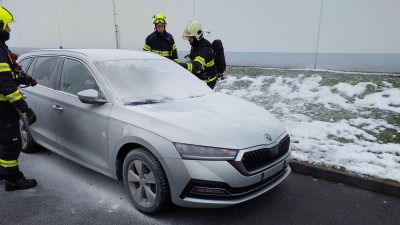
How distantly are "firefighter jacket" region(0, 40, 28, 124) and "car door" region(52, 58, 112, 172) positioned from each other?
0.47 meters

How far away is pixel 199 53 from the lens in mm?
4938

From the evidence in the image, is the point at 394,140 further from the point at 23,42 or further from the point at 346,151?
the point at 23,42

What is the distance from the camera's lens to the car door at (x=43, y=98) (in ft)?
12.9

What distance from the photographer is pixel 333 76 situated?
23.6ft

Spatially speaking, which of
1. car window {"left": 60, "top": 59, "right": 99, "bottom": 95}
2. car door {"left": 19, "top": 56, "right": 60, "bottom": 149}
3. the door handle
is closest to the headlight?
car window {"left": 60, "top": 59, "right": 99, "bottom": 95}

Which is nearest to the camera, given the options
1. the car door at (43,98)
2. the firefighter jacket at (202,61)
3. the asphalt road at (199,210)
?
the asphalt road at (199,210)

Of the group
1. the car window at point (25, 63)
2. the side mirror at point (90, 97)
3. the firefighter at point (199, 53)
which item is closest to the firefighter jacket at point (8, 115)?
the side mirror at point (90, 97)

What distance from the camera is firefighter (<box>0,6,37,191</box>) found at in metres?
3.15

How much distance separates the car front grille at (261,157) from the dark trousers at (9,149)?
261 cm

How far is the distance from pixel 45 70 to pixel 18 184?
5.04 ft

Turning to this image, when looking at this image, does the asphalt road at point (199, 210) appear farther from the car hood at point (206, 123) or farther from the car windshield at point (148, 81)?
the car windshield at point (148, 81)

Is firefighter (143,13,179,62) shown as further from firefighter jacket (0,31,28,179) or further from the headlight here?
the headlight

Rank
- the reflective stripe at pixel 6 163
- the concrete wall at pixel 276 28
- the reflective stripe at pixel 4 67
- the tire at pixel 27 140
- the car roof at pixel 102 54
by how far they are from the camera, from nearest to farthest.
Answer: the reflective stripe at pixel 4 67
the reflective stripe at pixel 6 163
the car roof at pixel 102 54
the tire at pixel 27 140
the concrete wall at pixel 276 28

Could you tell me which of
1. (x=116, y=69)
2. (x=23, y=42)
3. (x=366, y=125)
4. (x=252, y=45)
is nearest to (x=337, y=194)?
(x=366, y=125)
